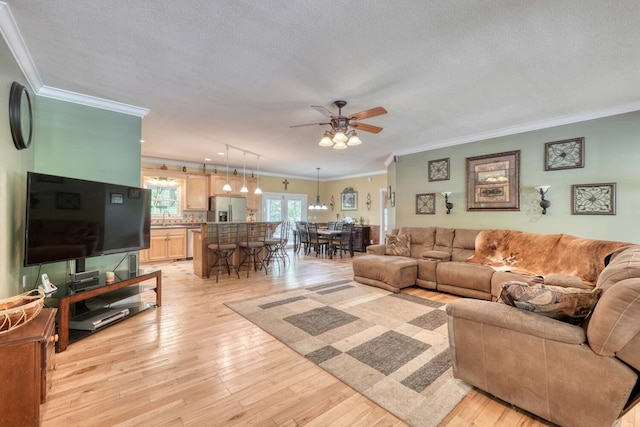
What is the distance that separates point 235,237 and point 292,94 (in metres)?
3.59

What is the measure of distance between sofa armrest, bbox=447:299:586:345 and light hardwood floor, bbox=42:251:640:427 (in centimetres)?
57

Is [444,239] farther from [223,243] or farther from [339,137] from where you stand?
[223,243]

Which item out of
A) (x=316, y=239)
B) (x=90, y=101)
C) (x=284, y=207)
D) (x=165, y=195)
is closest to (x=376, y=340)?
(x=90, y=101)

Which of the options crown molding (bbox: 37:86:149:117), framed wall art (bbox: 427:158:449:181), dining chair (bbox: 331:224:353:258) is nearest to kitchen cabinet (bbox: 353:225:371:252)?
dining chair (bbox: 331:224:353:258)

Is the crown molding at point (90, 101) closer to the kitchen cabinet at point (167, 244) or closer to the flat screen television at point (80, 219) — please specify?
the flat screen television at point (80, 219)

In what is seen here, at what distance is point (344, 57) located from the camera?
2.46 metres

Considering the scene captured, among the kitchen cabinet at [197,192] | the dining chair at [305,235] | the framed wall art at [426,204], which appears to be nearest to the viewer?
the framed wall art at [426,204]

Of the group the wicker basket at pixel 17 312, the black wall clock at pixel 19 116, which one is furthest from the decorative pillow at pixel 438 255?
the black wall clock at pixel 19 116

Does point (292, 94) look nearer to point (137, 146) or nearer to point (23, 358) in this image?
point (137, 146)

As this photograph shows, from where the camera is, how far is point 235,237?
588 cm

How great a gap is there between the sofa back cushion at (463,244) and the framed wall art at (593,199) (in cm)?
133

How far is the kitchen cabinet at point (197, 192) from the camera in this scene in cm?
766

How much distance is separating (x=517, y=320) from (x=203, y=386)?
220cm

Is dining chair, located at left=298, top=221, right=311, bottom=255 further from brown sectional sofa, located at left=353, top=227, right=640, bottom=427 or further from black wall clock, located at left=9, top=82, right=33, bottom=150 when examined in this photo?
brown sectional sofa, located at left=353, top=227, right=640, bottom=427
